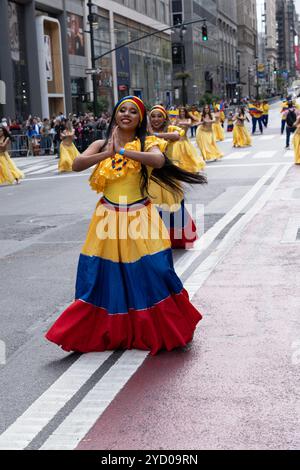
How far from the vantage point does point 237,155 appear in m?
27.6

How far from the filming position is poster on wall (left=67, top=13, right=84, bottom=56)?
50.0 metres

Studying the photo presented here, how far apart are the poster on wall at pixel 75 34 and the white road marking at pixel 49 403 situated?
45.9 meters

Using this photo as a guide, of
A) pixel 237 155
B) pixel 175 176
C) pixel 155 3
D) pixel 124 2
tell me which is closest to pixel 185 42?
pixel 155 3

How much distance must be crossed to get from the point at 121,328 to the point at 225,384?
1.01 m

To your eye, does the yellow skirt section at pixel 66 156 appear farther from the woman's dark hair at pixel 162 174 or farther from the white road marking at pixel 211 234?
the woman's dark hair at pixel 162 174

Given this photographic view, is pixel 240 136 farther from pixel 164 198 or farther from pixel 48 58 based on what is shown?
pixel 164 198

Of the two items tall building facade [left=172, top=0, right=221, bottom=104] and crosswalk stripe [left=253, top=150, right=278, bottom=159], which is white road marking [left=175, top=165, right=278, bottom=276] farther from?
tall building facade [left=172, top=0, right=221, bottom=104]

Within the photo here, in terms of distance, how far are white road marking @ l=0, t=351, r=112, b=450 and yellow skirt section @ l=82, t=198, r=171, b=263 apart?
725mm

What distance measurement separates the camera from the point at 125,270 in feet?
18.8

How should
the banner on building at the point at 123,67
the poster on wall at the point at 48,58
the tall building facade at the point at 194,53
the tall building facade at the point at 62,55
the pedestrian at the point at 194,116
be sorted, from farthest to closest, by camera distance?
the tall building facade at the point at 194,53 → the banner on building at the point at 123,67 → the poster on wall at the point at 48,58 → the tall building facade at the point at 62,55 → the pedestrian at the point at 194,116

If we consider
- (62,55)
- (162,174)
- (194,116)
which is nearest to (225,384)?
(162,174)

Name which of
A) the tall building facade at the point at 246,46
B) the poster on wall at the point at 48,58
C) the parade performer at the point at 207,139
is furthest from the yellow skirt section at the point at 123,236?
the tall building facade at the point at 246,46

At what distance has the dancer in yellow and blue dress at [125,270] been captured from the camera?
18.6 feet
